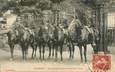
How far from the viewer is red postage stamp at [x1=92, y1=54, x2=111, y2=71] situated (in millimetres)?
14438

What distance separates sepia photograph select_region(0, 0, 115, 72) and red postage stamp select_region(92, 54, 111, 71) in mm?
5884

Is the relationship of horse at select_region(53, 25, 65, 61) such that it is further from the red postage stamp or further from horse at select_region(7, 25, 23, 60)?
the red postage stamp

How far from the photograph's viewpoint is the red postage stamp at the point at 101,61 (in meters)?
14.4

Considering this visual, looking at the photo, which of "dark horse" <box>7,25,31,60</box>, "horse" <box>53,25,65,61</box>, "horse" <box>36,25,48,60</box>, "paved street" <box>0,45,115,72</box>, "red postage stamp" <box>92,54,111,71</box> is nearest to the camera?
"red postage stamp" <box>92,54,111,71</box>

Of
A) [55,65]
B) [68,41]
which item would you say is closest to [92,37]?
[68,41]

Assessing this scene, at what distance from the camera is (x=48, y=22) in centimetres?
2605

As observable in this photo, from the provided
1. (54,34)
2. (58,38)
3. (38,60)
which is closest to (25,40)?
(38,60)

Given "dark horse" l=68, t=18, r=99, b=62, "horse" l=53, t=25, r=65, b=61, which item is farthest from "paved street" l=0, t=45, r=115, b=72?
"dark horse" l=68, t=18, r=99, b=62

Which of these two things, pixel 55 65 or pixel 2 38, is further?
pixel 2 38

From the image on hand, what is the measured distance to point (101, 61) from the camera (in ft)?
47.7

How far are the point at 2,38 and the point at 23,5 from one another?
2.05 m

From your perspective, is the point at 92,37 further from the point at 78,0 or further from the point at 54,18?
the point at 78,0

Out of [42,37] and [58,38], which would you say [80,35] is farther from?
[42,37]

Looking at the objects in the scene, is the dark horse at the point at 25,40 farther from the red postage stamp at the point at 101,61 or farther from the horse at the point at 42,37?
the red postage stamp at the point at 101,61
